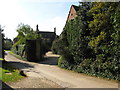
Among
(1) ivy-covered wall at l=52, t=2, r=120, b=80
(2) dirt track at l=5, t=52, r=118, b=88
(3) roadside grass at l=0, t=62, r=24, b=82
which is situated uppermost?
(1) ivy-covered wall at l=52, t=2, r=120, b=80

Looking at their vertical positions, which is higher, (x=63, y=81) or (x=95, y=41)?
(x=95, y=41)

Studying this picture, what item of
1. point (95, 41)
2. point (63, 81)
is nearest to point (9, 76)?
point (63, 81)

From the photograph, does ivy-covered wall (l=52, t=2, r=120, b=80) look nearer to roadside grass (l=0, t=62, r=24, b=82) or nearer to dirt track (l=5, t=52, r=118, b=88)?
dirt track (l=5, t=52, r=118, b=88)

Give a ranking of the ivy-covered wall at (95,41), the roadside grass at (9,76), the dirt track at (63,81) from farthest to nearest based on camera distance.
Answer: the ivy-covered wall at (95,41), the roadside grass at (9,76), the dirt track at (63,81)

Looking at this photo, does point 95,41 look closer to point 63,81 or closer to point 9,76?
point 63,81

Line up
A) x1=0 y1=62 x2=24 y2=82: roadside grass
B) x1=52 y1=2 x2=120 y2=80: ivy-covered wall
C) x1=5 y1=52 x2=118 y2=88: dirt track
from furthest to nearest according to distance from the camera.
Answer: x1=52 y1=2 x2=120 y2=80: ivy-covered wall, x1=0 y1=62 x2=24 y2=82: roadside grass, x1=5 y1=52 x2=118 y2=88: dirt track

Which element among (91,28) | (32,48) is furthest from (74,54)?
(32,48)

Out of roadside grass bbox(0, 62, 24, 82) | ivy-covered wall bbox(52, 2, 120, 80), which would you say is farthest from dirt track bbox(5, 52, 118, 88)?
ivy-covered wall bbox(52, 2, 120, 80)

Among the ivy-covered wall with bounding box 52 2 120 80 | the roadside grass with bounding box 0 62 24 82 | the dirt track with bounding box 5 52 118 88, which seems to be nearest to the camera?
the dirt track with bounding box 5 52 118 88

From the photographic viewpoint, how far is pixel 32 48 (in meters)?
29.5

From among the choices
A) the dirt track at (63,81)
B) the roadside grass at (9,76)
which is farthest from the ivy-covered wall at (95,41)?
the roadside grass at (9,76)

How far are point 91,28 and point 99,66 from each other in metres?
3.99

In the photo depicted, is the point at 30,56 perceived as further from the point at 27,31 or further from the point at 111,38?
the point at 111,38

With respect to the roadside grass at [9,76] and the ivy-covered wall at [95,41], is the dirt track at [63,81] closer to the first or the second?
the roadside grass at [9,76]
